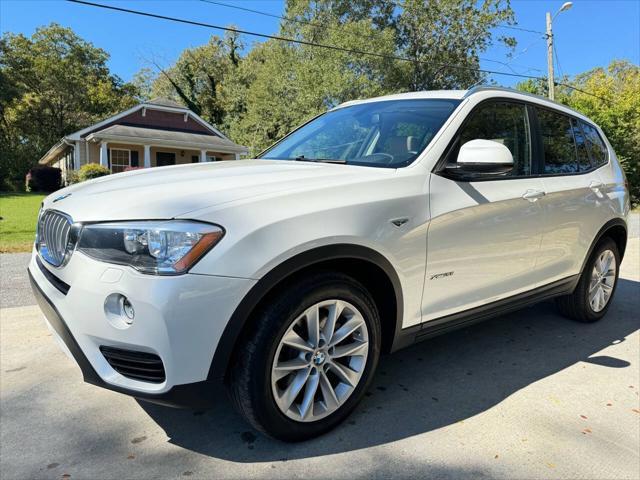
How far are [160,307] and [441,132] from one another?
191 cm

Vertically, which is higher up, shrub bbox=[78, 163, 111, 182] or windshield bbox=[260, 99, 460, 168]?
shrub bbox=[78, 163, 111, 182]

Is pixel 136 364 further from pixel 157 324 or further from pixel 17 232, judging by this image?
pixel 17 232

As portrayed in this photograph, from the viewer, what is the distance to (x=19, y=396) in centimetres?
298

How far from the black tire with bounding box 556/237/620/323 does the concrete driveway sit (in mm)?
604

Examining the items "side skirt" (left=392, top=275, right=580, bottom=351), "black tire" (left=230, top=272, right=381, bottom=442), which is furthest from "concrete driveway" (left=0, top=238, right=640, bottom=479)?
"side skirt" (left=392, top=275, right=580, bottom=351)

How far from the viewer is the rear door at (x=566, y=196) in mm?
3545

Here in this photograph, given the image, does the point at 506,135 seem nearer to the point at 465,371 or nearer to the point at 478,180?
the point at 478,180

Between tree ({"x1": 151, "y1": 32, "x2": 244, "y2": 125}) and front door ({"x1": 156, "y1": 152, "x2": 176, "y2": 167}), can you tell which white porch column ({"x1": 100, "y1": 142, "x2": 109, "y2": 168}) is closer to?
front door ({"x1": 156, "y1": 152, "x2": 176, "y2": 167})

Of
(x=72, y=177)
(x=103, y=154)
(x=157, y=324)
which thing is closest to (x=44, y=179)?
(x=72, y=177)

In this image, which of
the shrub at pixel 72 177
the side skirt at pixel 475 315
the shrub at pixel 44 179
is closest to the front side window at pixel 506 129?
the side skirt at pixel 475 315

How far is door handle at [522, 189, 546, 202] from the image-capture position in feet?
10.7

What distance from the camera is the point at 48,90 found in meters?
39.8

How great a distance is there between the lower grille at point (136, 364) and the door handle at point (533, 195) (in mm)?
2507

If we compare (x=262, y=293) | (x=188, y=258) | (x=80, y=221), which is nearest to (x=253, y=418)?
(x=262, y=293)
